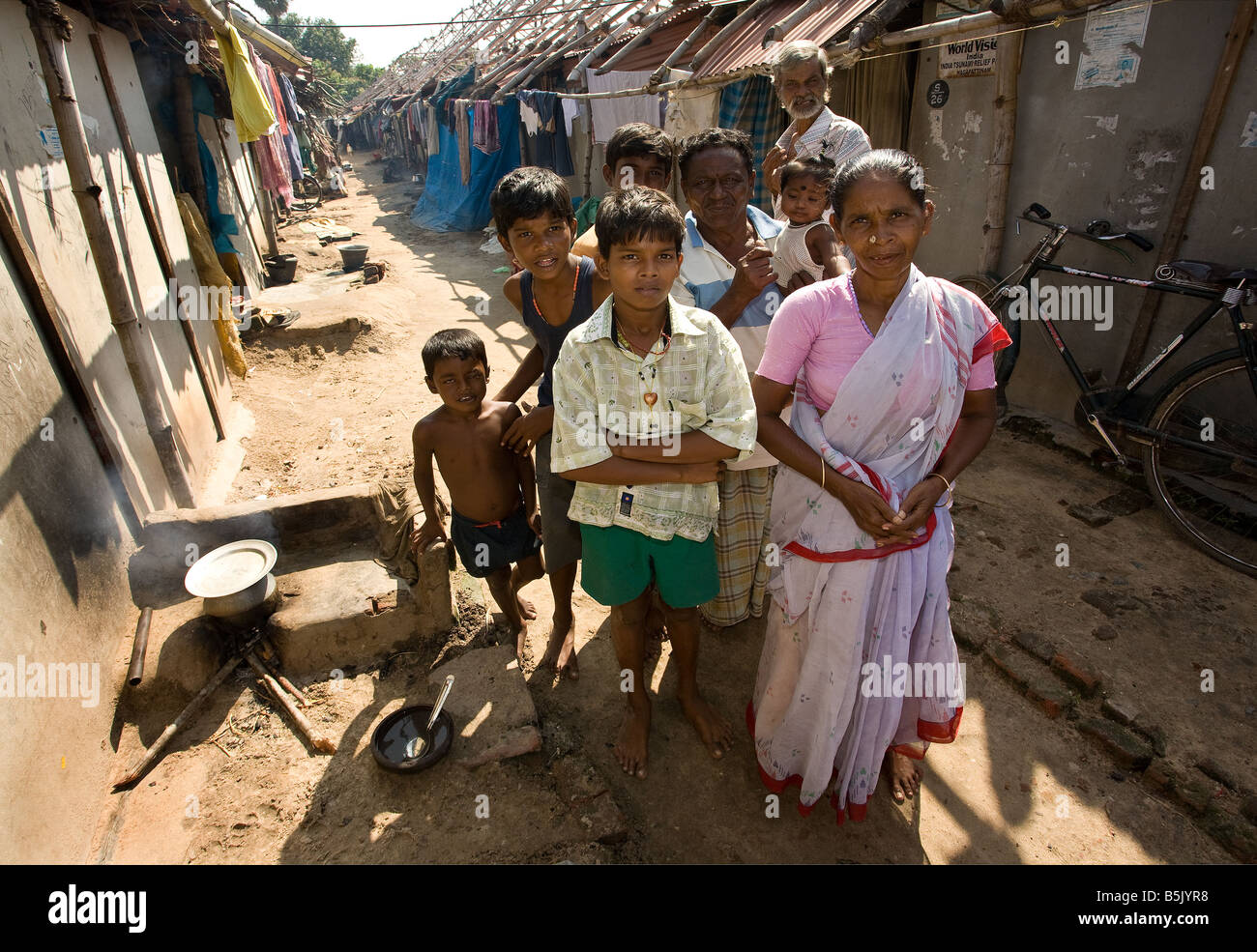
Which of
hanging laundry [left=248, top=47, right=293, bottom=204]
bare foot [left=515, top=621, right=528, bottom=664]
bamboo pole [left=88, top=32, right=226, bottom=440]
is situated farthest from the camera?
hanging laundry [left=248, top=47, right=293, bottom=204]

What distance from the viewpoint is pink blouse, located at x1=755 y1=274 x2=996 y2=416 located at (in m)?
1.85

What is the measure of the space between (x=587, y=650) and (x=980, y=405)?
2029 mm

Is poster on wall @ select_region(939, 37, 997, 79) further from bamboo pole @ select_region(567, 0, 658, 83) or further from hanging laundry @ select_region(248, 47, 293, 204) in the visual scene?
hanging laundry @ select_region(248, 47, 293, 204)

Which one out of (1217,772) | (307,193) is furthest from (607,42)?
(307,193)

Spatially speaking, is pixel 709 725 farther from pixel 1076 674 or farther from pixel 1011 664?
pixel 1076 674

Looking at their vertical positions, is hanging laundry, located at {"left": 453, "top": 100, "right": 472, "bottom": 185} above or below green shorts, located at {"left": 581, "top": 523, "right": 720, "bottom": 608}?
above

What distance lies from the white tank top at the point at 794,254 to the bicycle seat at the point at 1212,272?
2418mm

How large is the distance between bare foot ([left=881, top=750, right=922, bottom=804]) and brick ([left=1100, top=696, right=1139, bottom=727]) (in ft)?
2.74

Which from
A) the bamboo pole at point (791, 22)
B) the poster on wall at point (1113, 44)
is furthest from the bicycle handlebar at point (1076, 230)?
the bamboo pole at point (791, 22)

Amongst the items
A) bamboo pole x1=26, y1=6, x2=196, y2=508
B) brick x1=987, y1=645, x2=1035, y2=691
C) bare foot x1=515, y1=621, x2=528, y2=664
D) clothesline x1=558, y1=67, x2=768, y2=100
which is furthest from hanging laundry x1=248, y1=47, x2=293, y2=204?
brick x1=987, y1=645, x2=1035, y2=691

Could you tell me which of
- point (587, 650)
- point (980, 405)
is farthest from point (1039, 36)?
point (587, 650)

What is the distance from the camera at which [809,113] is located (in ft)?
11.5

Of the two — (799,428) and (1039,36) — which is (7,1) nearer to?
(799,428)

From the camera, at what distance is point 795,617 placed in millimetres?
2141
